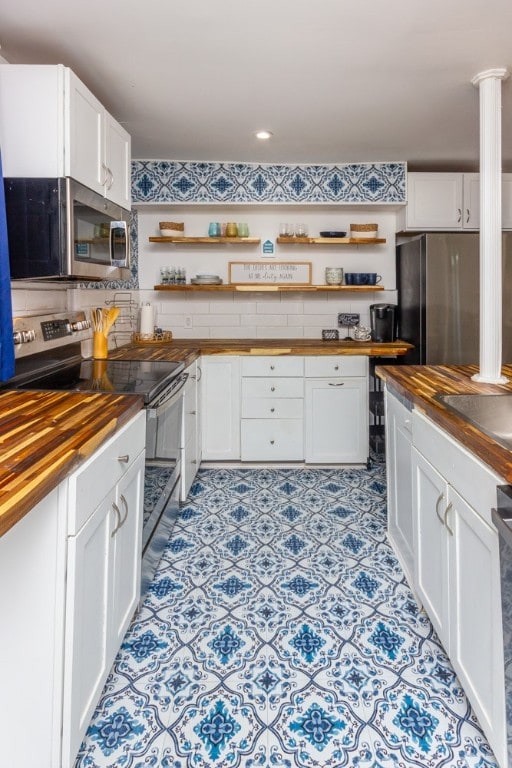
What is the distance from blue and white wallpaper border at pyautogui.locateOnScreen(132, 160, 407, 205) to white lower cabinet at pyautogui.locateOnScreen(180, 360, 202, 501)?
1301 millimetres

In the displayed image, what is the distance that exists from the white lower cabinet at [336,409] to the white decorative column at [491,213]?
1235 mm

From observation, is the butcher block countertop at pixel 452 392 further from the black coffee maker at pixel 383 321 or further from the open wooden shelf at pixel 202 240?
the open wooden shelf at pixel 202 240

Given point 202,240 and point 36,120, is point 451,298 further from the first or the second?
point 36,120

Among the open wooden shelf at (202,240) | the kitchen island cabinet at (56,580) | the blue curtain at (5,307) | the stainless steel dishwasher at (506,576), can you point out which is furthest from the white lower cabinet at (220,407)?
the stainless steel dishwasher at (506,576)

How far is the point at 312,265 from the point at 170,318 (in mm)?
1201

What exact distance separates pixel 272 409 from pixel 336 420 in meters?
0.45

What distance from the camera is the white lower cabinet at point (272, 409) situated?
347 centimetres

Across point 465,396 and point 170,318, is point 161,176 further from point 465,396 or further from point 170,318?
point 465,396

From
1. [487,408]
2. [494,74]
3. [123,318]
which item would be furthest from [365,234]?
[487,408]

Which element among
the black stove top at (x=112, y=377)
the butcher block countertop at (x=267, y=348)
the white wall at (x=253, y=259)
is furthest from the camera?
the white wall at (x=253, y=259)

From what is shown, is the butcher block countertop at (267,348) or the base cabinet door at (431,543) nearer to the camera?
the base cabinet door at (431,543)

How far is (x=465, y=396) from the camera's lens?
181 cm

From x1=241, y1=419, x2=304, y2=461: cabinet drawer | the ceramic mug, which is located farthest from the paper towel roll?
the ceramic mug

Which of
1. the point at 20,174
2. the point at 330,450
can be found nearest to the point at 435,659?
the point at 330,450
